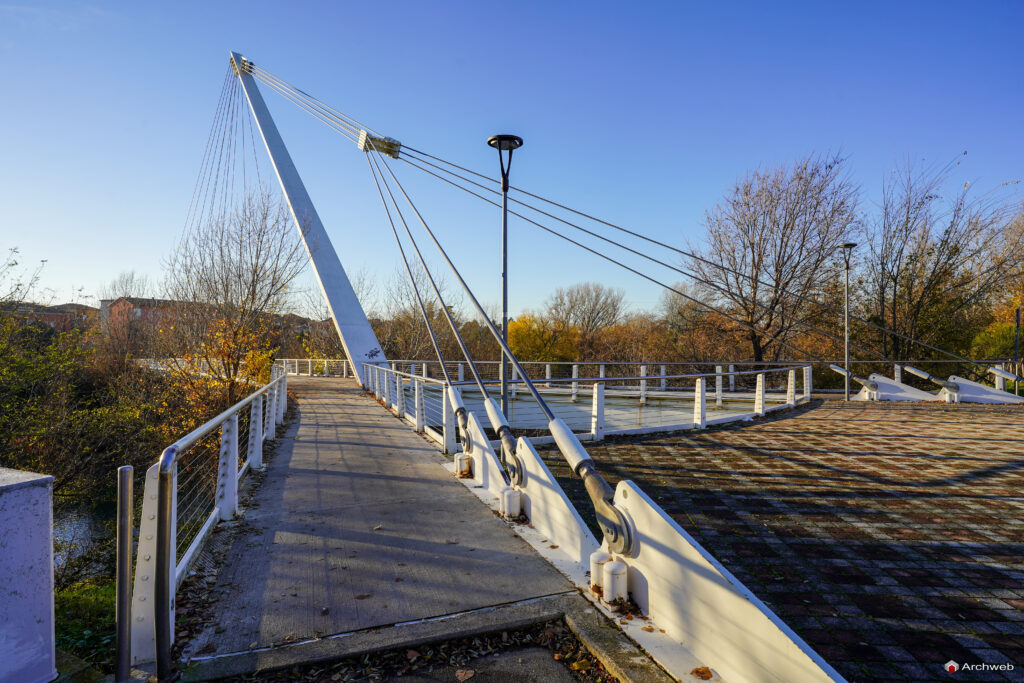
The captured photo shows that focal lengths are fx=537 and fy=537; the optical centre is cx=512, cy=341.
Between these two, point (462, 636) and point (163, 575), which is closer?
point (163, 575)

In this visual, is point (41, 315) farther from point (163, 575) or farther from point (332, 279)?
point (163, 575)

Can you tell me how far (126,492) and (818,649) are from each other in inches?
118

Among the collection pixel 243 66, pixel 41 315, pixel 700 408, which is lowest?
pixel 700 408

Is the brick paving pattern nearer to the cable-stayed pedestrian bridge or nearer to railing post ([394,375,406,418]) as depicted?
the cable-stayed pedestrian bridge

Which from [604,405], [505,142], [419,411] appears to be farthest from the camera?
[604,405]

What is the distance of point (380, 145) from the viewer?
11.3m

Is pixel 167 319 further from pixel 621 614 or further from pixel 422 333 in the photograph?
pixel 422 333

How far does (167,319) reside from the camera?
47.8 feet

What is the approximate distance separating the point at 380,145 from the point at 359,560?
32.0 feet

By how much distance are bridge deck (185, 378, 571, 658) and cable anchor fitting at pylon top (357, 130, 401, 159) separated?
7.35m

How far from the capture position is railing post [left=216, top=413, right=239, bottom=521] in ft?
14.1

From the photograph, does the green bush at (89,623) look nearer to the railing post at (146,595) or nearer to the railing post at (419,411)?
the railing post at (146,595)

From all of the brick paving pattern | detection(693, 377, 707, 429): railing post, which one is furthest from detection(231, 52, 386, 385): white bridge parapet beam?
the brick paving pattern

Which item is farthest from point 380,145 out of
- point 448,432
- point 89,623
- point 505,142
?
point 89,623
